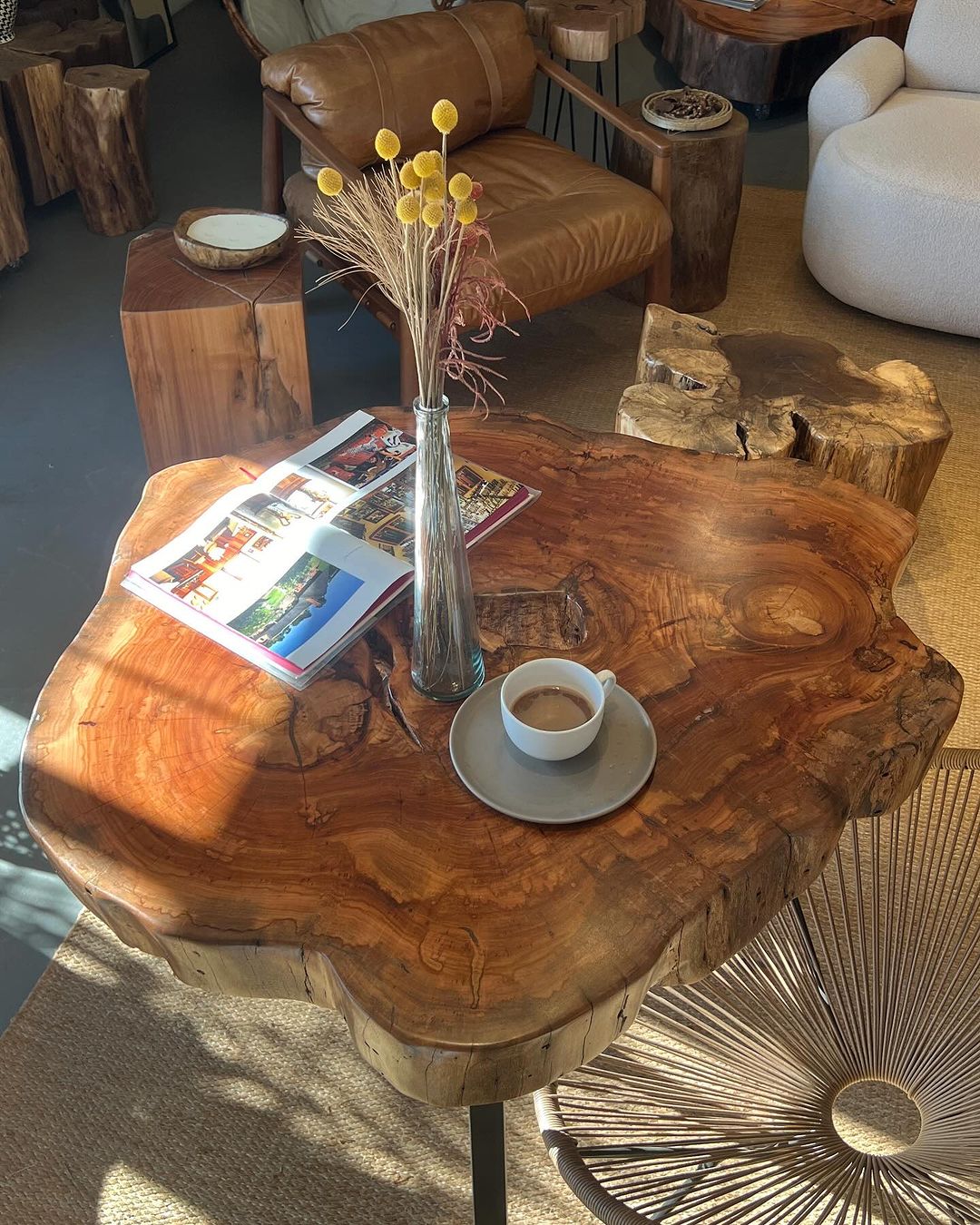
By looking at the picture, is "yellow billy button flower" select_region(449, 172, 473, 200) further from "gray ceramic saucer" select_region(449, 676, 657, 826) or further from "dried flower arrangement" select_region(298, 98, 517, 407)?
"gray ceramic saucer" select_region(449, 676, 657, 826)

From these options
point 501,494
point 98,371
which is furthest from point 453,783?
point 98,371

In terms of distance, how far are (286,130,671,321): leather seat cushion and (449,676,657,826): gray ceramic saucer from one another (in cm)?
148

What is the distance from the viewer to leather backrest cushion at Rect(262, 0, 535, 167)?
2625 millimetres

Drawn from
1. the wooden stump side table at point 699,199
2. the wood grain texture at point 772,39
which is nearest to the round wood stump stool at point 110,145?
the wooden stump side table at point 699,199

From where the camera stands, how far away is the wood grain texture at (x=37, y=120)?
10.8ft

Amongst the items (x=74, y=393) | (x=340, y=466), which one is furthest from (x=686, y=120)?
(x=340, y=466)

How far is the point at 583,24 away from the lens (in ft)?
9.64

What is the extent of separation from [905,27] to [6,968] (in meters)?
4.25

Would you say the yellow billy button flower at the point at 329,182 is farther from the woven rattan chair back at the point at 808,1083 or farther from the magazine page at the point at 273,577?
the woven rattan chair back at the point at 808,1083

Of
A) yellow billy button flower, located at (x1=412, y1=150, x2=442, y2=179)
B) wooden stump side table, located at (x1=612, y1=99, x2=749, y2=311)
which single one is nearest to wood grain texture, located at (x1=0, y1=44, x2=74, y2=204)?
wooden stump side table, located at (x1=612, y1=99, x2=749, y2=311)

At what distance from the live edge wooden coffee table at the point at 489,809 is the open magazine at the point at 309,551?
0.10ft

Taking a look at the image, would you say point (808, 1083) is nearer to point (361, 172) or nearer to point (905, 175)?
point (361, 172)

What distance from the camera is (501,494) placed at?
61.7 inches

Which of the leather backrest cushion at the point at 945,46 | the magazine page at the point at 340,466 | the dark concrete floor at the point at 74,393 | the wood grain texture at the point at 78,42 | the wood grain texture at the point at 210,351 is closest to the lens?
the magazine page at the point at 340,466
